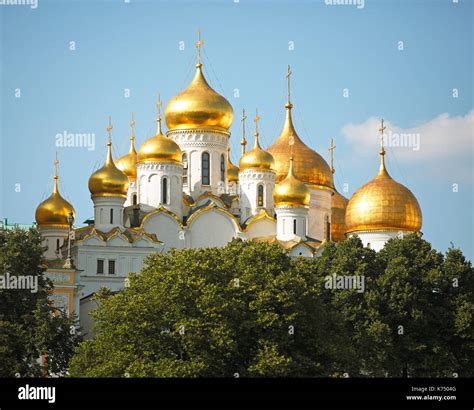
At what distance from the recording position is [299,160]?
70.9 metres

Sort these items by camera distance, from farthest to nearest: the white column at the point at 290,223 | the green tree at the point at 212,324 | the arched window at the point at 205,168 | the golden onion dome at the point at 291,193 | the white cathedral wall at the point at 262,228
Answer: the arched window at the point at 205,168 → the white cathedral wall at the point at 262,228 → the white column at the point at 290,223 → the golden onion dome at the point at 291,193 → the green tree at the point at 212,324

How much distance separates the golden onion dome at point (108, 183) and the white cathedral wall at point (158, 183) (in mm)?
2359

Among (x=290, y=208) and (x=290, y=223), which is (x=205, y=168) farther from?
(x=290, y=223)

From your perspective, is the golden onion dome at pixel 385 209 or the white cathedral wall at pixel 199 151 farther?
the white cathedral wall at pixel 199 151

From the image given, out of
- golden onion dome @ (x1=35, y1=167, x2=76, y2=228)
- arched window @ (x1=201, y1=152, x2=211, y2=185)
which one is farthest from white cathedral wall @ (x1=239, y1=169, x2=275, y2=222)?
golden onion dome @ (x1=35, y1=167, x2=76, y2=228)

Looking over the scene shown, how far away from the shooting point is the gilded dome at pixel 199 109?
6656 centimetres

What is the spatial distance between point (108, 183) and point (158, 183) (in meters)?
3.46

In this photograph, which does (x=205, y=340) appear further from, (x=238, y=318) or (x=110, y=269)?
(x=110, y=269)

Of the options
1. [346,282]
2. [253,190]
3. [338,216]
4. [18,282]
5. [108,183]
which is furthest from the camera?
[338,216]

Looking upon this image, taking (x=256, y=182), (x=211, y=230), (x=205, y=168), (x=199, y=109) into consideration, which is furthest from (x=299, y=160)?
(x=211, y=230)

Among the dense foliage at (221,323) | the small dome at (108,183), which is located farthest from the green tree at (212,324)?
the small dome at (108,183)

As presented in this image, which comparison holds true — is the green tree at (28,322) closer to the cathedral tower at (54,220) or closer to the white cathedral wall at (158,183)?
the cathedral tower at (54,220)

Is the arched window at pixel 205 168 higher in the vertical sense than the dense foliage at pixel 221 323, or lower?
higher
